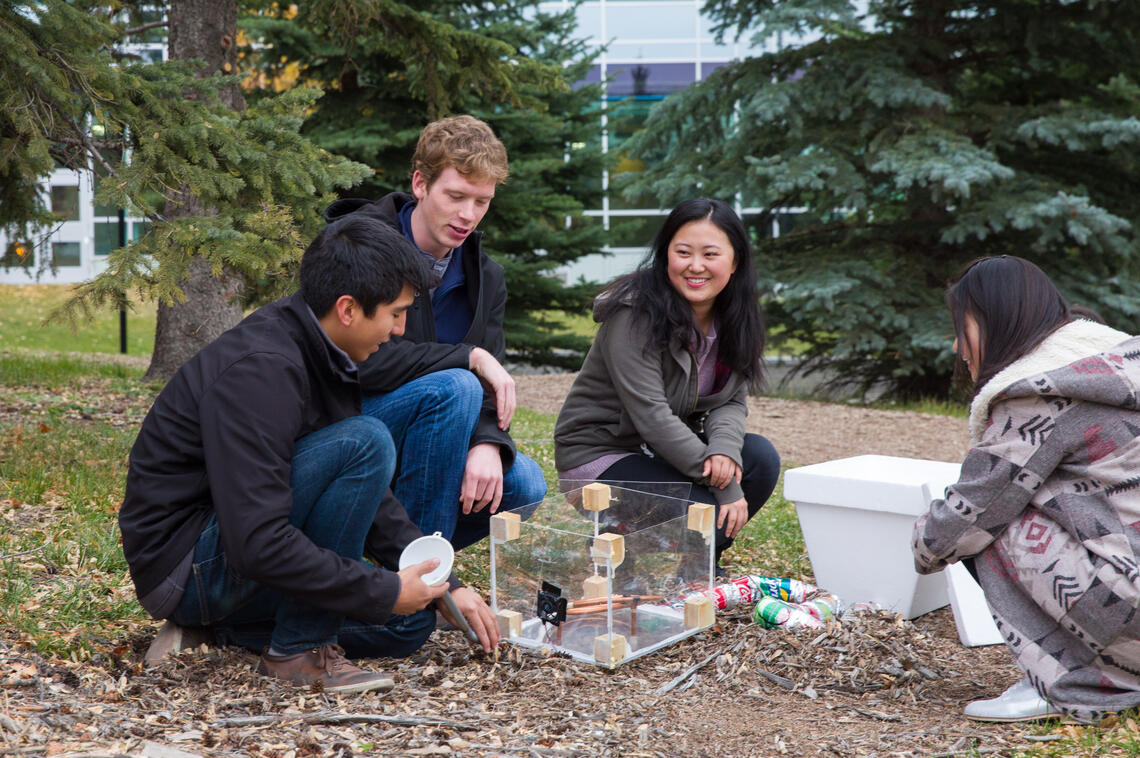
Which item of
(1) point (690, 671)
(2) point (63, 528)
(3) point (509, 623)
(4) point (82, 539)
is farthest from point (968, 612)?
(2) point (63, 528)

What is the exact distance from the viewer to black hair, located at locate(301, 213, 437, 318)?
2443 millimetres

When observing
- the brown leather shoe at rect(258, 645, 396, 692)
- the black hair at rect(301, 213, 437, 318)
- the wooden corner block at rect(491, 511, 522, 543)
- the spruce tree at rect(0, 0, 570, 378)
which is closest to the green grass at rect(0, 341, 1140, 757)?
the brown leather shoe at rect(258, 645, 396, 692)

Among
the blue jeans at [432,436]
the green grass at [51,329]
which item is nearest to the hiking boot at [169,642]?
the blue jeans at [432,436]

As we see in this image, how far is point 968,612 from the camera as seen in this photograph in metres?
3.12

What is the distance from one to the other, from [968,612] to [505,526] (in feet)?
4.61

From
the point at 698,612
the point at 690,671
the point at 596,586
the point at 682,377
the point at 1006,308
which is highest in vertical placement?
the point at 1006,308

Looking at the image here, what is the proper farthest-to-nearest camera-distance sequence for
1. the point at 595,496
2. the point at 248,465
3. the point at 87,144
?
the point at 87,144
the point at 595,496
the point at 248,465

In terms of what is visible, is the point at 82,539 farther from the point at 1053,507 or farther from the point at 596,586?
the point at 1053,507

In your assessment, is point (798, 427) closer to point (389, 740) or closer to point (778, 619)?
point (778, 619)

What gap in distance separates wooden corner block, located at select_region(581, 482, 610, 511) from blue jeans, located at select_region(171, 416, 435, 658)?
66cm

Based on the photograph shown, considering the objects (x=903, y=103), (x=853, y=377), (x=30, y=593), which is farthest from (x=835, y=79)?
(x=30, y=593)

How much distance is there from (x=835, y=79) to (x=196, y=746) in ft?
26.8

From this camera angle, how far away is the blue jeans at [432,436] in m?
2.98

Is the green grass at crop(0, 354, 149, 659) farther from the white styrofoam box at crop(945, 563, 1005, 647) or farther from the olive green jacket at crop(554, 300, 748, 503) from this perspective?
the white styrofoam box at crop(945, 563, 1005, 647)
